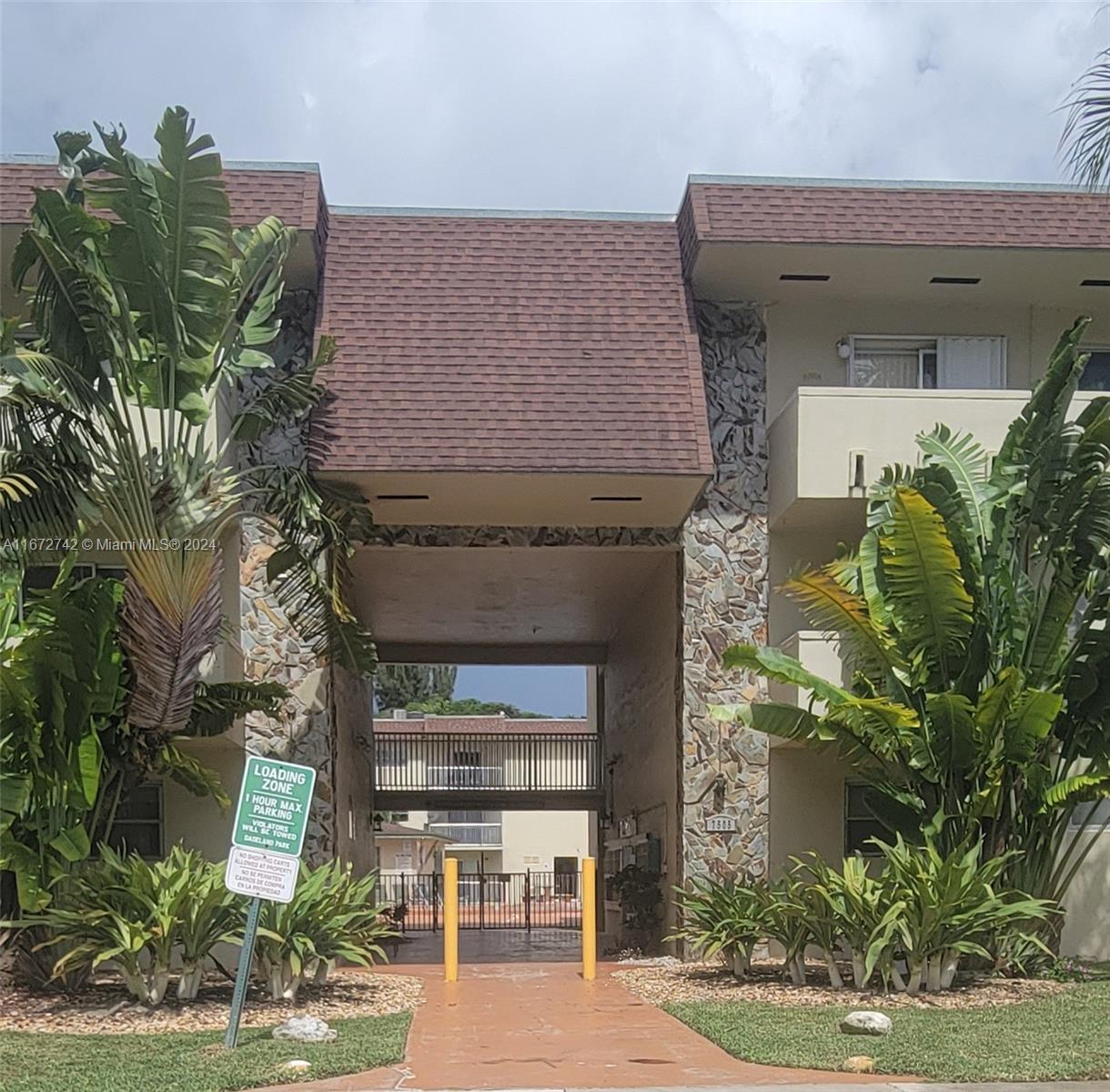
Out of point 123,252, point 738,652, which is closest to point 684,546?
point 738,652

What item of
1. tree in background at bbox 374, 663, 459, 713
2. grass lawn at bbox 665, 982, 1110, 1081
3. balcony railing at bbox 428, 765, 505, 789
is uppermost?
tree in background at bbox 374, 663, 459, 713

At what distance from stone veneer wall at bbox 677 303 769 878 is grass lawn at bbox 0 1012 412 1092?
272 inches

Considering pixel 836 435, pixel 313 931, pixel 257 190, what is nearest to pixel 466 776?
pixel 836 435

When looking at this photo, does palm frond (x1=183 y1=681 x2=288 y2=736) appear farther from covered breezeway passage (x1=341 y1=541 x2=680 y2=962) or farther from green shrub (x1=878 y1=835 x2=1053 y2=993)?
green shrub (x1=878 y1=835 x2=1053 y2=993)

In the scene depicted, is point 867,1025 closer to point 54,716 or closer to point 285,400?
point 54,716

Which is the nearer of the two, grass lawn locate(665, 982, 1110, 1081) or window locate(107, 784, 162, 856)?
grass lawn locate(665, 982, 1110, 1081)

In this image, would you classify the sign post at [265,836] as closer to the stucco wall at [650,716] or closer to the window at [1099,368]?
the stucco wall at [650,716]

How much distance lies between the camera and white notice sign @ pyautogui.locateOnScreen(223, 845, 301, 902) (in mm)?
10531

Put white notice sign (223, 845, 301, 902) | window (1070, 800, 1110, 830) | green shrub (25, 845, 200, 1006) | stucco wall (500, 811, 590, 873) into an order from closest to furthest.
Answer: white notice sign (223, 845, 301, 902) < green shrub (25, 845, 200, 1006) < window (1070, 800, 1110, 830) < stucco wall (500, 811, 590, 873)

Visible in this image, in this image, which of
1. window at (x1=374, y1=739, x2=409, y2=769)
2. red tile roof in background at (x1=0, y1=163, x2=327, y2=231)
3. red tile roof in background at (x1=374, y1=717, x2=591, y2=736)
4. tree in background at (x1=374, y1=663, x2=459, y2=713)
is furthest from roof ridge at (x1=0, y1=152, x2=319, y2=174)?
tree in background at (x1=374, y1=663, x2=459, y2=713)

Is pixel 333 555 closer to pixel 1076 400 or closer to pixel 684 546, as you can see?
pixel 684 546

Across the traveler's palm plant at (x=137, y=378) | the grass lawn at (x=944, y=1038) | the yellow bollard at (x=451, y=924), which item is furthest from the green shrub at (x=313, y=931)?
the grass lawn at (x=944, y=1038)

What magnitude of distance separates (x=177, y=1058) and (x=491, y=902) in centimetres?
4024

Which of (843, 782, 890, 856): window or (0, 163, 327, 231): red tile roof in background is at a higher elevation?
(0, 163, 327, 231): red tile roof in background
